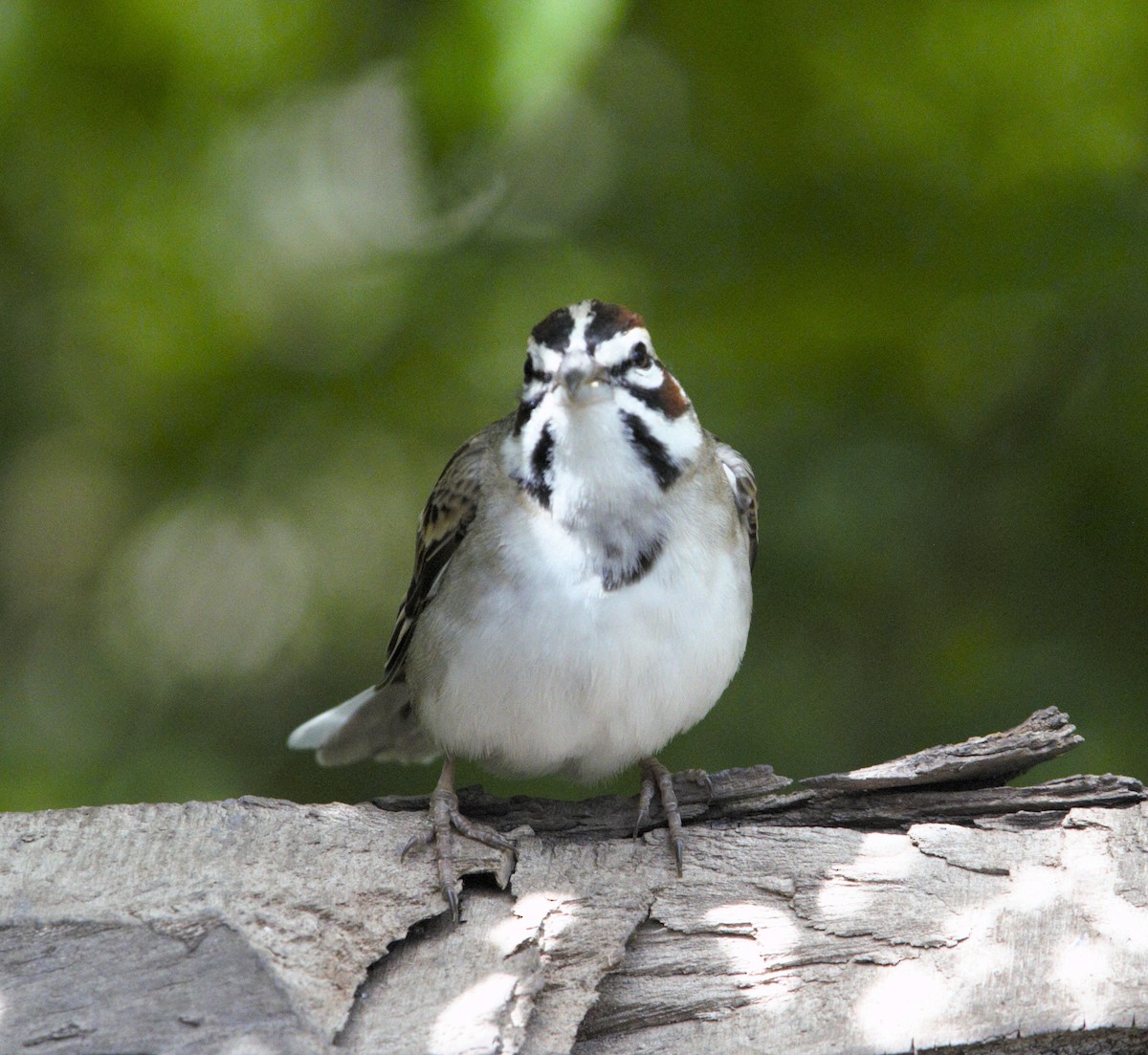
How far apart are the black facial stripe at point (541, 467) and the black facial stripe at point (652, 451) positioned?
0.79 feet

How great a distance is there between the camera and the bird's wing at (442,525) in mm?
4543

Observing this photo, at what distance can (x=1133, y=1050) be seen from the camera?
3664mm

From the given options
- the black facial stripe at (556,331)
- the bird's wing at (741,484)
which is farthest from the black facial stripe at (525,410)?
the bird's wing at (741,484)

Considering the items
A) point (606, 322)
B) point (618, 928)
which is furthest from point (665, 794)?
point (606, 322)

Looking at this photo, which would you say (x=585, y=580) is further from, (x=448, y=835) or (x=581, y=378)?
(x=448, y=835)

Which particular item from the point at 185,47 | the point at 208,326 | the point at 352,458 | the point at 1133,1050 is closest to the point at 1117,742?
the point at 1133,1050

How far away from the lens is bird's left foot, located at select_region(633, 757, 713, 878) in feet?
14.4

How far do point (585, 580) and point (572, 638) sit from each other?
18cm

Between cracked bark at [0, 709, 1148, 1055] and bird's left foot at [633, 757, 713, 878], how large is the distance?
0.06 m

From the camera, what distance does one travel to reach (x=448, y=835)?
425 cm

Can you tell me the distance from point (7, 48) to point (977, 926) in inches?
181

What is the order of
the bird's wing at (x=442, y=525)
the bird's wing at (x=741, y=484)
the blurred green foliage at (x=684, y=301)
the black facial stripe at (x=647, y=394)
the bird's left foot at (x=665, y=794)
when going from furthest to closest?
the blurred green foliage at (x=684, y=301) → the bird's wing at (x=741, y=484) → the bird's wing at (x=442, y=525) → the bird's left foot at (x=665, y=794) → the black facial stripe at (x=647, y=394)

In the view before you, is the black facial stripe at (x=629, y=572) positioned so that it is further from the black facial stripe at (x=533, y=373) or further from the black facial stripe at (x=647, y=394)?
the black facial stripe at (x=533, y=373)

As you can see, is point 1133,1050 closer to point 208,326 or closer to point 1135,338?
point 1135,338
